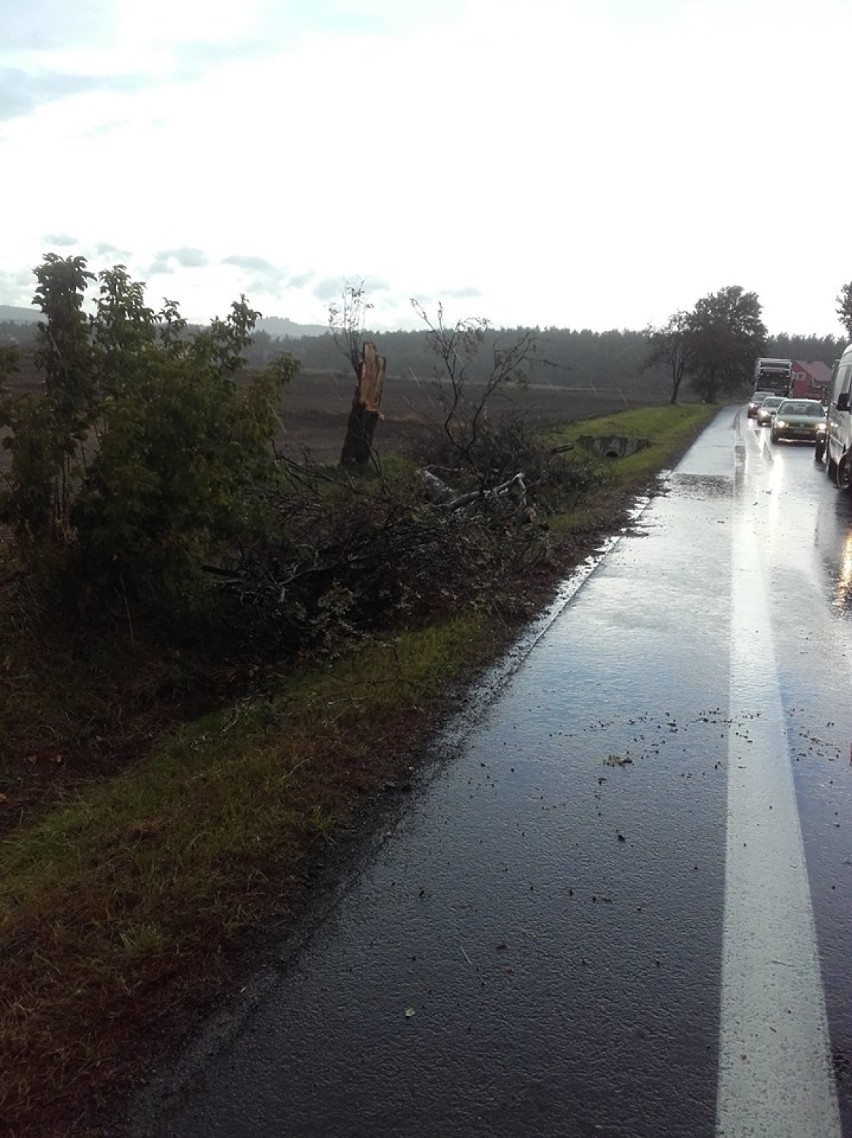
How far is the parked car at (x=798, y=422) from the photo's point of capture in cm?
2947

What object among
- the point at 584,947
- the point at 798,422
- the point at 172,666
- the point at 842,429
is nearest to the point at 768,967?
the point at 584,947

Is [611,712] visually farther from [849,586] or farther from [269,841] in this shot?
[849,586]

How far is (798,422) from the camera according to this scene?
29562 mm

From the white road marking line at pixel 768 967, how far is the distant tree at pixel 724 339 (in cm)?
7348

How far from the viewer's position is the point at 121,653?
21.1 ft

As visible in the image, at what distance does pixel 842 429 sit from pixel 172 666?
15.4 meters

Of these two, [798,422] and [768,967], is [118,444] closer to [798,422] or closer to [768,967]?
[768,967]

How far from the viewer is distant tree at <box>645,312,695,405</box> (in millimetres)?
70944

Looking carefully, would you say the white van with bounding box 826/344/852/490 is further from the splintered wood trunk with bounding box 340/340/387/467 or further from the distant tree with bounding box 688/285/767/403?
the distant tree with bounding box 688/285/767/403

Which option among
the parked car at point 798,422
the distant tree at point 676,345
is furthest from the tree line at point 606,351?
the parked car at point 798,422

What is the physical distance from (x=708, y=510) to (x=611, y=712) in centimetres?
949

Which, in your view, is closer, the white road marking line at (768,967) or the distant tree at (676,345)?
the white road marking line at (768,967)

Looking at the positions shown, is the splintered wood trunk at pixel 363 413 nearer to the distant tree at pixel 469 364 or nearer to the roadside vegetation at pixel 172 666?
the distant tree at pixel 469 364

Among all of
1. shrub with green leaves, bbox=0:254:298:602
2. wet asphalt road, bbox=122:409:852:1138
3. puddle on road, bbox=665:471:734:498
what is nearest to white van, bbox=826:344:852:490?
puddle on road, bbox=665:471:734:498
